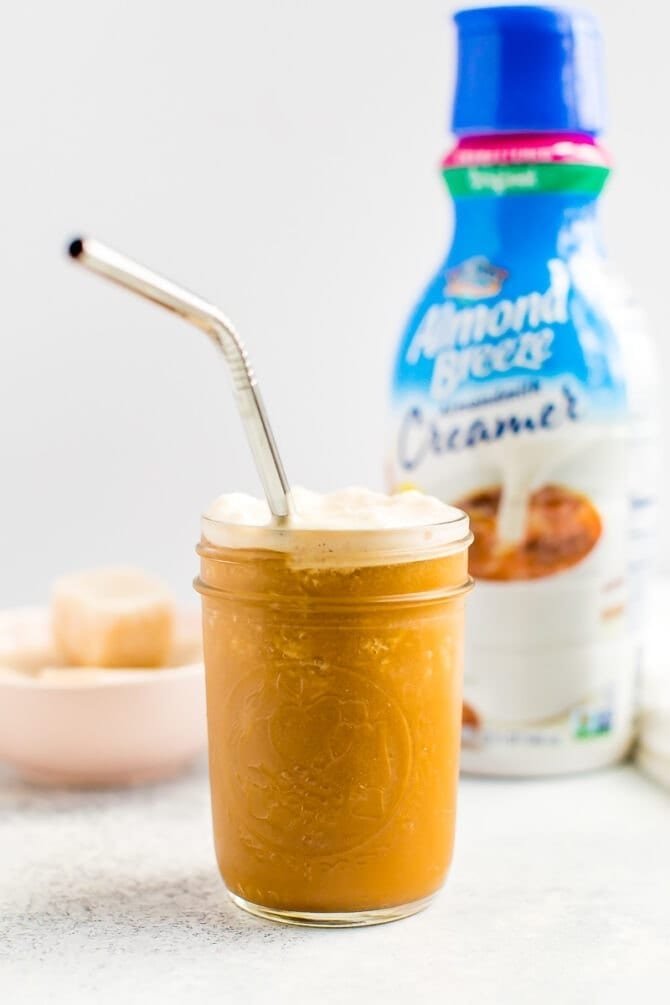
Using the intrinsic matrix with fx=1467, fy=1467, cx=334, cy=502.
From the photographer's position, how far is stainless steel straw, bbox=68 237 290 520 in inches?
27.2

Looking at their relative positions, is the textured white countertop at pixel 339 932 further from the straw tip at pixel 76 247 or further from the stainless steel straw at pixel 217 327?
the straw tip at pixel 76 247

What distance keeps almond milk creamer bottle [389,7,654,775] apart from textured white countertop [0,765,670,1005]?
0.27ft

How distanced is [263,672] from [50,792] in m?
0.35

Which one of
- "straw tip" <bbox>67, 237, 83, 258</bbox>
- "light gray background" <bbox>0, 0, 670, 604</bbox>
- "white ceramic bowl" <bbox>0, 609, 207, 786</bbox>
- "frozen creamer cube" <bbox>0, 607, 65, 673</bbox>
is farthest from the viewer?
"light gray background" <bbox>0, 0, 670, 604</bbox>

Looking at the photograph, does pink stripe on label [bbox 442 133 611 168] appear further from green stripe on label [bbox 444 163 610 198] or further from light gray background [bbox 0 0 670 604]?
light gray background [bbox 0 0 670 604]

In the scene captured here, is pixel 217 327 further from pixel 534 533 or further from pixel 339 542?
pixel 534 533

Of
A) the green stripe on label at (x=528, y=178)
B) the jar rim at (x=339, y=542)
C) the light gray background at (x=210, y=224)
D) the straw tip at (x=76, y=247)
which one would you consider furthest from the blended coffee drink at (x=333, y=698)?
the light gray background at (x=210, y=224)

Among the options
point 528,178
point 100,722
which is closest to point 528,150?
point 528,178

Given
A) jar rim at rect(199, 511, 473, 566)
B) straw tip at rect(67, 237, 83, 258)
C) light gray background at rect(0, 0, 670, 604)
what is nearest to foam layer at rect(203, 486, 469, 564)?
jar rim at rect(199, 511, 473, 566)

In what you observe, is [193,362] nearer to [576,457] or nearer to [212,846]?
[576,457]

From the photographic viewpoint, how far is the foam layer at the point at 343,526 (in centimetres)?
79

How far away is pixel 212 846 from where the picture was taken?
97 cm

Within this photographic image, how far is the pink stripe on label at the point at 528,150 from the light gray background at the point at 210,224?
44 centimetres

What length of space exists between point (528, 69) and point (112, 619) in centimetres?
50
